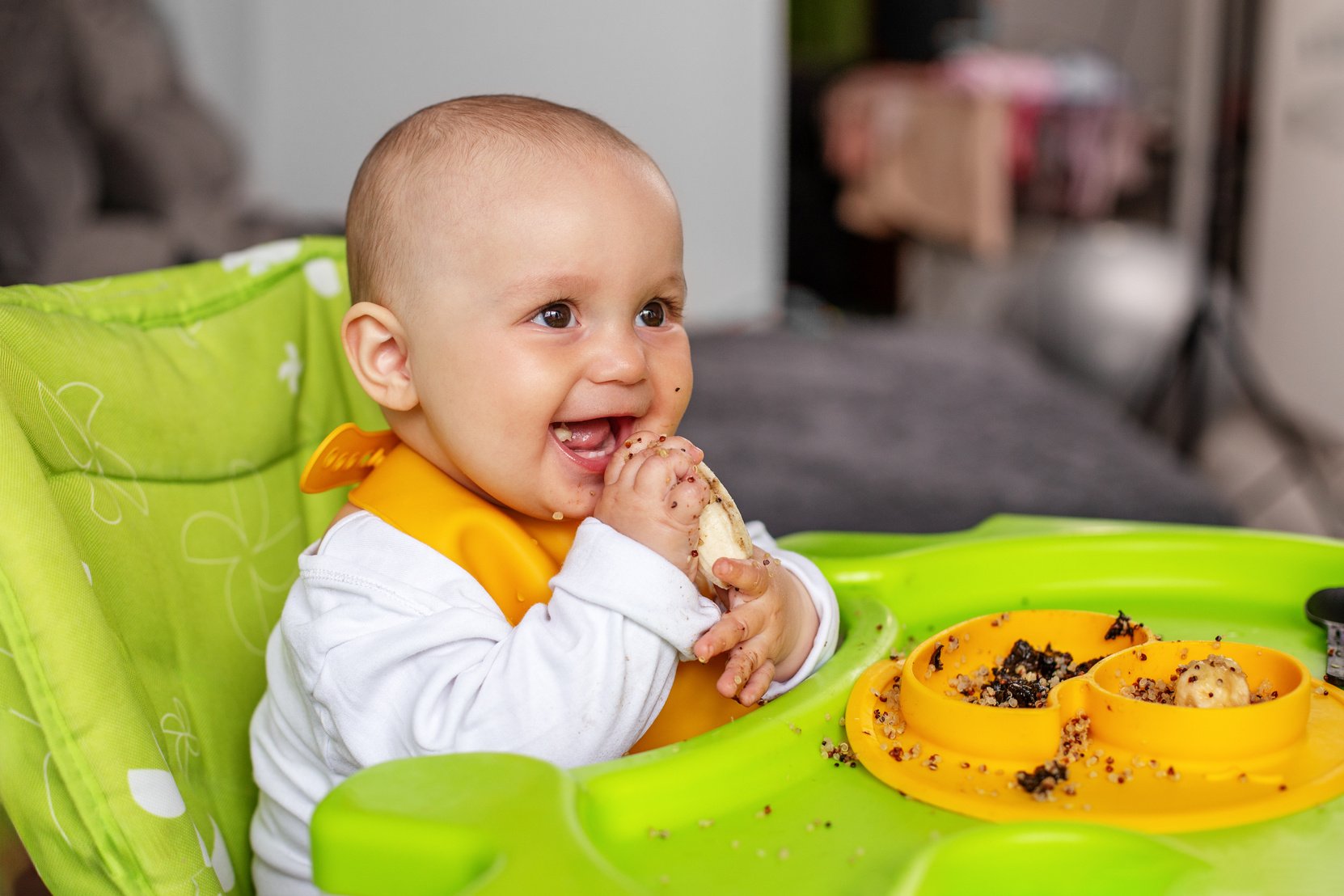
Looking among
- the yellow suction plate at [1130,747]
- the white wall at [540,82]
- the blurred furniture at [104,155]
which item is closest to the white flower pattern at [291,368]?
the yellow suction plate at [1130,747]

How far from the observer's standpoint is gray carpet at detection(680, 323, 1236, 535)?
5.40 ft

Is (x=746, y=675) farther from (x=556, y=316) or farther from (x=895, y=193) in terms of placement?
(x=895, y=193)

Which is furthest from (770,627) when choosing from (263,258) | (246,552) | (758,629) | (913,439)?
(913,439)

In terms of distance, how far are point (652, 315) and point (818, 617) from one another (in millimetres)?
219

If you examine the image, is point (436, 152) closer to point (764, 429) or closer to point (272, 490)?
point (272, 490)

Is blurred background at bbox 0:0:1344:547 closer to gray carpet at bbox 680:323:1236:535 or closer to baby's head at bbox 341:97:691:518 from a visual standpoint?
gray carpet at bbox 680:323:1236:535

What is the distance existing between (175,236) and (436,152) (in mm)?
1474

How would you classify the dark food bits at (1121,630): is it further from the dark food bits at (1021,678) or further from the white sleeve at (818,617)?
the white sleeve at (818,617)

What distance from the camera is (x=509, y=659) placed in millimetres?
638

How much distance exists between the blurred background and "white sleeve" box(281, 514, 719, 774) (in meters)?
0.93

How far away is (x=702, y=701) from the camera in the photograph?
75cm

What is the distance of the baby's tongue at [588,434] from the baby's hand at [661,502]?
7cm

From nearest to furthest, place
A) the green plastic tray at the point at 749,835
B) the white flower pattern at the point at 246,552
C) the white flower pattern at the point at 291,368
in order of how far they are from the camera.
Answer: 1. the green plastic tray at the point at 749,835
2. the white flower pattern at the point at 246,552
3. the white flower pattern at the point at 291,368

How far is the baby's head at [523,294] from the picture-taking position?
699mm
